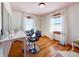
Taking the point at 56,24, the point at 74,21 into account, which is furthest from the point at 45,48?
the point at 74,21

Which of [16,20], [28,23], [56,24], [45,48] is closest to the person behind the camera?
[16,20]

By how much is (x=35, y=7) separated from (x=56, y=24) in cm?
64

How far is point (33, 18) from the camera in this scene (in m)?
2.12

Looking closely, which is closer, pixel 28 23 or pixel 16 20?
pixel 16 20

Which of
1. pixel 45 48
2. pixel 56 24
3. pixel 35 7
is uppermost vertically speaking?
pixel 35 7

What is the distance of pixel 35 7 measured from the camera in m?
2.10

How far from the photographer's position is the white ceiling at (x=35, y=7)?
6.40ft

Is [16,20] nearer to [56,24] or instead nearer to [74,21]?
[56,24]

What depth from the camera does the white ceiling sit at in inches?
76.8

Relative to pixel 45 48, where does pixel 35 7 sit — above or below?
above

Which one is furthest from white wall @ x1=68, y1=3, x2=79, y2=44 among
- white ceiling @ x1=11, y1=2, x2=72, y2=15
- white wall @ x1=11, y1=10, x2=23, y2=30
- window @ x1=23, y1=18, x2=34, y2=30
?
white wall @ x1=11, y1=10, x2=23, y2=30

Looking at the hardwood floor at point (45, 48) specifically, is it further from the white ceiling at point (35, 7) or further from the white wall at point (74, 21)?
the white ceiling at point (35, 7)

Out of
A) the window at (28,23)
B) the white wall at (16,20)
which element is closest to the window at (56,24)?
the window at (28,23)

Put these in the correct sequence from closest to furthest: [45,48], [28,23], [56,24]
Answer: [28,23] → [56,24] → [45,48]
